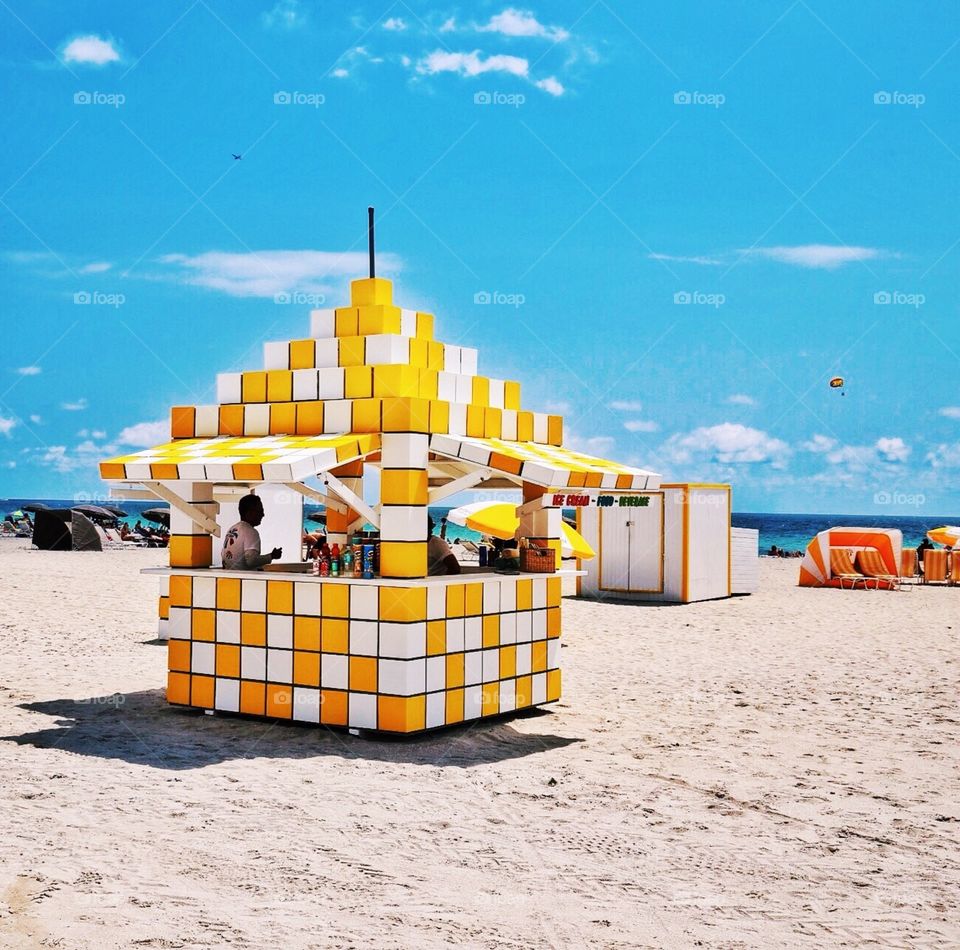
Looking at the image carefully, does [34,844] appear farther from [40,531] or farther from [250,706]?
[40,531]

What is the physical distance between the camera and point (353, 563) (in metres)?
8.43

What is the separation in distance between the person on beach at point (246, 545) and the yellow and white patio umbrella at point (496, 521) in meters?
5.55

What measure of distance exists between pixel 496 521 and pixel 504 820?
9.22 m

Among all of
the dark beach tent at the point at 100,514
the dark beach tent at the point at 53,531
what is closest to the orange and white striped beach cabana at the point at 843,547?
the dark beach tent at the point at 53,531

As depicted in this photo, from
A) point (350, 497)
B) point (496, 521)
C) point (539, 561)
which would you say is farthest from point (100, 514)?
point (350, 497)

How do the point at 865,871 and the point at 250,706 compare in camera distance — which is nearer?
the point at 865,871

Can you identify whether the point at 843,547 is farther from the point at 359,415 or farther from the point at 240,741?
the point at 240,741

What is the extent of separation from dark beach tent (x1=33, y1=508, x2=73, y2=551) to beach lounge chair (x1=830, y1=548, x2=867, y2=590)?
79.2 ft

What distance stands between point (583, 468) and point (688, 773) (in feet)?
8.05

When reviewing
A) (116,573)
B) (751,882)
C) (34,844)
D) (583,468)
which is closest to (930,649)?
(583,468)

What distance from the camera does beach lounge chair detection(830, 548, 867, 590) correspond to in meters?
25.4

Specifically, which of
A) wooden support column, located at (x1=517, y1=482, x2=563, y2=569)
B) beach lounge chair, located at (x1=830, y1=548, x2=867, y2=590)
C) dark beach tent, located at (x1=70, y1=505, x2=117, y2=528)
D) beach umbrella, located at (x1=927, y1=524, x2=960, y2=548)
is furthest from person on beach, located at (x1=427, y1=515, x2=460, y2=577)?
dark beach tent, located at (x1=70, y1=505, x2=117, y2=528)

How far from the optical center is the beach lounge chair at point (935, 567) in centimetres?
2708

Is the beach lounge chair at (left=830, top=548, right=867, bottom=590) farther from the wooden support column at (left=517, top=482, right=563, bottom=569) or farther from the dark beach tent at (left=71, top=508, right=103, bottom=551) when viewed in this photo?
the dark beach tent at (left=71, top=508, right=103, bottom=551)
